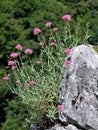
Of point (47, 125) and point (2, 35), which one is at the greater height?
point (47, 125)

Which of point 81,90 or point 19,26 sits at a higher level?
point 81,90

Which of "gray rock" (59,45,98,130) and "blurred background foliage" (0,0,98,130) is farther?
"blurred background foliage" (0,0,98,130)

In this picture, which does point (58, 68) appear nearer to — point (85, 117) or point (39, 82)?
point (39, 82)

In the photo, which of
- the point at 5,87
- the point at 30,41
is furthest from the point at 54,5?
the point at 5,87

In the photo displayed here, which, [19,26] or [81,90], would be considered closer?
[81,90]

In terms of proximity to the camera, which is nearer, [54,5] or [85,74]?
[85,74]

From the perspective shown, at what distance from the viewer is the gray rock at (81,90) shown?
449 centimetres

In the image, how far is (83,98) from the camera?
4539mm

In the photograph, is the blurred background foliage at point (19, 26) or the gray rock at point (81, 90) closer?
the gray rock at point (81, 90)

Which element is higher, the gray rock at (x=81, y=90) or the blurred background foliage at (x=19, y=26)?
the gray rock at (x=81, y=90)

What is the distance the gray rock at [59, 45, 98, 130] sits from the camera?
4492 millimetres

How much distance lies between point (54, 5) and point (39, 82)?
21.7ft

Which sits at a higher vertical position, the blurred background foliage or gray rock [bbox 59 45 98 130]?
gray rock [bbox 59 45 98 130]

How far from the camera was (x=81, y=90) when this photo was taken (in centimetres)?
459
